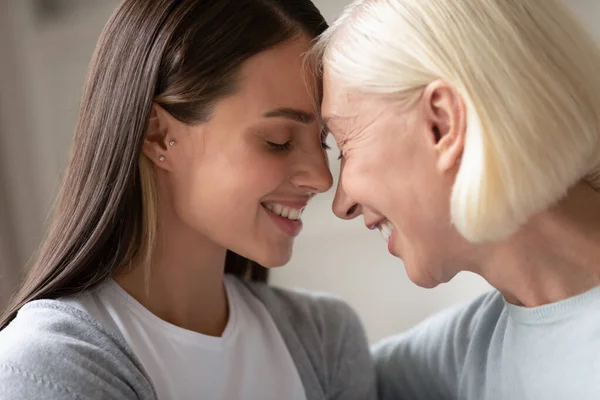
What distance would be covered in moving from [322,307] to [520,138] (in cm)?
61

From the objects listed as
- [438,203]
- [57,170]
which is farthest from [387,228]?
[57,170]

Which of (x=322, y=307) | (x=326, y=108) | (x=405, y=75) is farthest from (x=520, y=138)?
(x=322, y=307)

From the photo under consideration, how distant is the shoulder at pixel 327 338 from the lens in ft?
4.20

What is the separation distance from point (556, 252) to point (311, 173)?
1.27ft

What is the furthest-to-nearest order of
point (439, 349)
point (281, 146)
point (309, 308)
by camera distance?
point (309, 308)
point (439, 349)
point (281, 146)

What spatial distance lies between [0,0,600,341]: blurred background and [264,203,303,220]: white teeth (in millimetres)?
635

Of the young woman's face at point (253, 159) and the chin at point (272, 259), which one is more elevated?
the young woman's face at point (253, 159)

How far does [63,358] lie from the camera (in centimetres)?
91

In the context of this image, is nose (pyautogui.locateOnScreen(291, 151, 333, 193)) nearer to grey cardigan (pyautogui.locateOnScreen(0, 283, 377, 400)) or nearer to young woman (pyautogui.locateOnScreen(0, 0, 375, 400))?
young woman (pyautogui.locateOnScreen(0, 0, 375, 400))

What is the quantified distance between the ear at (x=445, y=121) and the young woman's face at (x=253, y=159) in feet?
0.79

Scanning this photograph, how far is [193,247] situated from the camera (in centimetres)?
118

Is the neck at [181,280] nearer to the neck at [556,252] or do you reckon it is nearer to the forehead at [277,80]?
the forehead at [277,80]

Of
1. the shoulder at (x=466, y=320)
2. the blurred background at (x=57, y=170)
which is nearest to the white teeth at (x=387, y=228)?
the shoulder at (x=466, y=320)

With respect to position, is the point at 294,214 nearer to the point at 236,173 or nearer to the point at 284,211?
the point at 284,211
